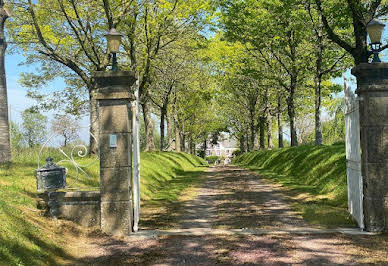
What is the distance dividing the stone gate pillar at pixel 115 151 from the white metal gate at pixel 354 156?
5255 millimetres

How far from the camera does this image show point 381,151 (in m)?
8.18

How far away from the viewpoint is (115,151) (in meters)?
8.57

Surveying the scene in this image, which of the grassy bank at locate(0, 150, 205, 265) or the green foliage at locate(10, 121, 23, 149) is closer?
the grassy bank at locate(0, 150, 205, 265)

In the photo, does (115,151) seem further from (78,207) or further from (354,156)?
(354,156)

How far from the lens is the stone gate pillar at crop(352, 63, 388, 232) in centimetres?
812

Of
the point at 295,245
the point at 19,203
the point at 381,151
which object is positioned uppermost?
the point at 381,151

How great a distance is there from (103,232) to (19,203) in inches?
78.3

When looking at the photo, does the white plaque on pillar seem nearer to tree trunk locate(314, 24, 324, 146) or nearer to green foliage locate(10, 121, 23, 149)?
green foliage locate(10, 121, 23, 149)

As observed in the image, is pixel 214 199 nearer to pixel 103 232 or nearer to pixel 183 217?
pixel 183 217

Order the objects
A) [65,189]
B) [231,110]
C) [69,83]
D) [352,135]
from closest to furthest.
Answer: [352,135] → [65,189] → [69,83] → [231,110]

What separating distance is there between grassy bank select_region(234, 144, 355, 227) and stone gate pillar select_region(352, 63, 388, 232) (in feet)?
2.89

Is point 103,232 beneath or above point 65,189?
beneath

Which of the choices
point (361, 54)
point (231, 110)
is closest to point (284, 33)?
point (361, 54)

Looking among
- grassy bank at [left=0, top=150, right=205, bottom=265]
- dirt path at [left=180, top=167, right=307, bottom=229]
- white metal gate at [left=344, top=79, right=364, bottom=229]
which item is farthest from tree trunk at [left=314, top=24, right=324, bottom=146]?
grassy bank at [left=0, top=150, right=205, bottom=265]
